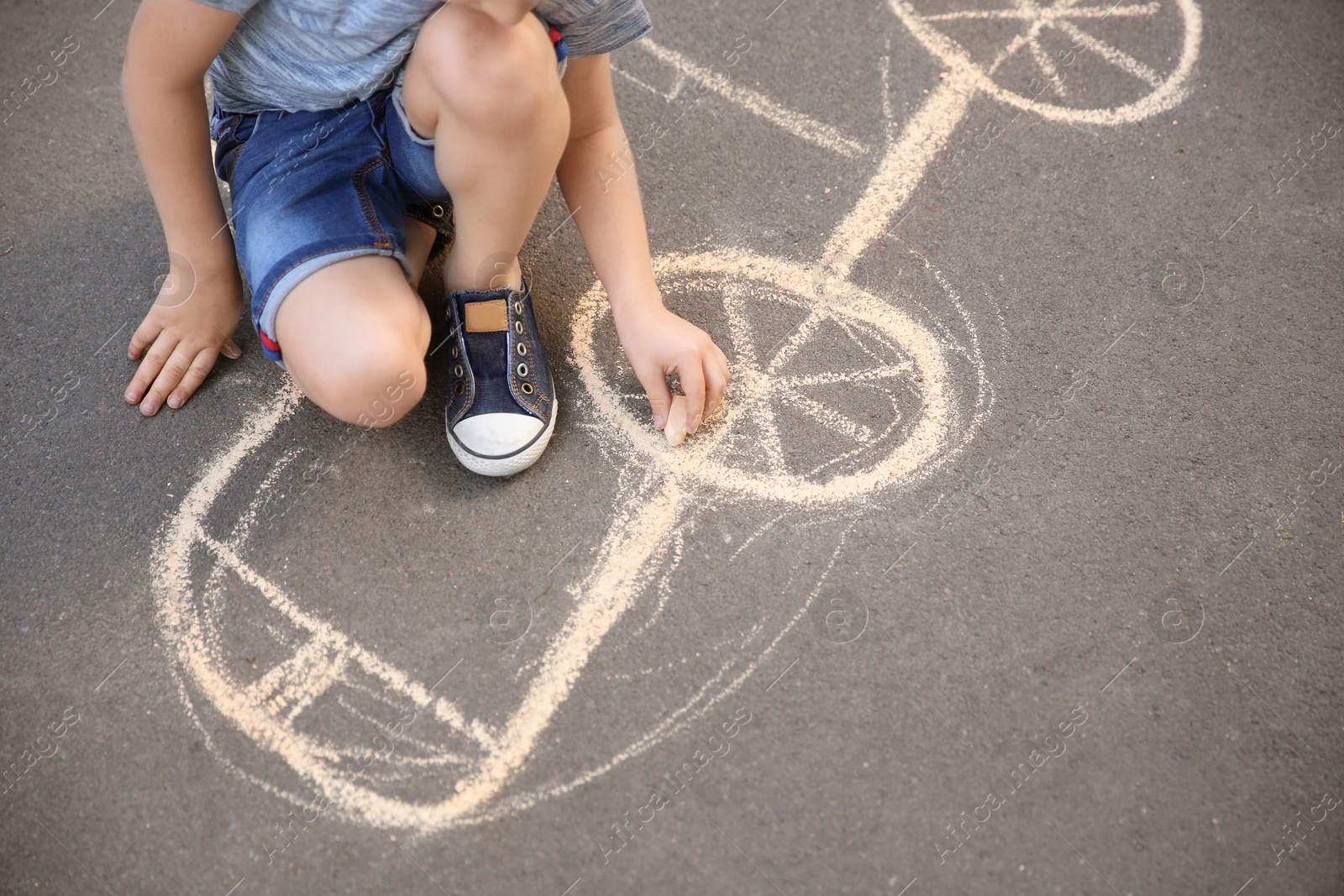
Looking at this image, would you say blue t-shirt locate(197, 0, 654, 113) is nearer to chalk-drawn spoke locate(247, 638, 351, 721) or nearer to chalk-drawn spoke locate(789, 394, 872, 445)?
chalk-drawn spoke locate(789, 394, 872, 445)

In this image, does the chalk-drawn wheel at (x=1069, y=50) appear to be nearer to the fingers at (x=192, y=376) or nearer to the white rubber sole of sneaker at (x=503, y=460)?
the white rubber sole of sneaker at (x=503, y=460)

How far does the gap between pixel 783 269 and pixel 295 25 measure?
3.03 ft

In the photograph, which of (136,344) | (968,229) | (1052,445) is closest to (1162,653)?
(1052,445)

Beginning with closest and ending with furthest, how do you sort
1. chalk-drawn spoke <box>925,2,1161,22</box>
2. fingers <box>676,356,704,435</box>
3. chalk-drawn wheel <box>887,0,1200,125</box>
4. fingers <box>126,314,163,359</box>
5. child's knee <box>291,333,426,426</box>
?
child's knee <box>291,333,426,426</box>, fingers <box>676,356,704,435</box>, fingers <box>126,314,163,359</box>, chalk-drawn wheel <box>887,0,1200,125</box>, chalk-drawn spoke <box>925,2,1161,22</box>

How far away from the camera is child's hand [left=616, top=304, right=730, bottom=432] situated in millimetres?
1410

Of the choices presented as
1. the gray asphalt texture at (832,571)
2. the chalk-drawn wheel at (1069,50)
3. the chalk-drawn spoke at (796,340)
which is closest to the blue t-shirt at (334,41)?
the gray asphalt texture at (832,571)

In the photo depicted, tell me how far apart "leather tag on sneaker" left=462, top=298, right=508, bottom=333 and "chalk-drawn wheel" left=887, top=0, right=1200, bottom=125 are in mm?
1216

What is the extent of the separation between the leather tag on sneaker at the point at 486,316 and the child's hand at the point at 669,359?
191 mm

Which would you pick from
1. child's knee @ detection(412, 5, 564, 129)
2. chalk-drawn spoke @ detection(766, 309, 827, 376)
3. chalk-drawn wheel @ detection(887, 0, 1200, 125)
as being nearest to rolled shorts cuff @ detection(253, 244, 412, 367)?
child's knee @ detection(412, 5, 564, 129)

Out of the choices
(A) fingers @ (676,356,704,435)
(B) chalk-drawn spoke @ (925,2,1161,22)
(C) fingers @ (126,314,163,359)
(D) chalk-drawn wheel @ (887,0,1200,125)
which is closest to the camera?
(A) fingers @ (676,356,704,435)

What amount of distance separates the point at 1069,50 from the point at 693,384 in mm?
1339

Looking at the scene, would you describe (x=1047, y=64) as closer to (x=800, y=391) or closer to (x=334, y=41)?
(x=800, y=391)

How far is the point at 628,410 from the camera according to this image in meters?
1.54

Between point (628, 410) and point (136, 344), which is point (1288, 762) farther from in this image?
point (136, 344)
